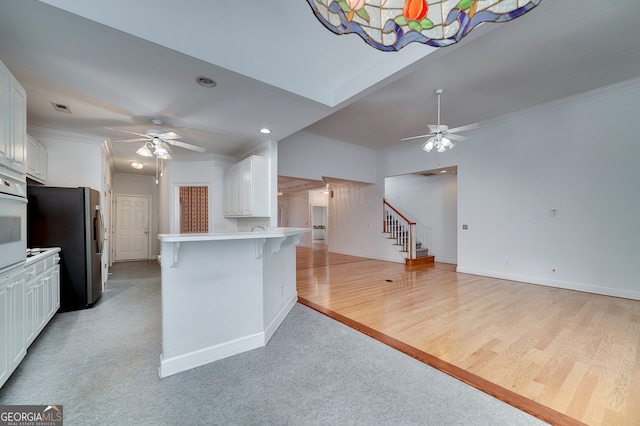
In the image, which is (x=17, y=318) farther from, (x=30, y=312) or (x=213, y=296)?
(x=213, y=296)

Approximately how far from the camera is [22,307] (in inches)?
86.0

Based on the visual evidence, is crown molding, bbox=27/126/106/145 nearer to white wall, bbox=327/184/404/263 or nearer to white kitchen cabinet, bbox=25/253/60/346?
white kitchen cabinet, bbox=25/253/60/346

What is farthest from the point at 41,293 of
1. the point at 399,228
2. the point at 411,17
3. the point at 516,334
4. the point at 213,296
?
the point at 399,228

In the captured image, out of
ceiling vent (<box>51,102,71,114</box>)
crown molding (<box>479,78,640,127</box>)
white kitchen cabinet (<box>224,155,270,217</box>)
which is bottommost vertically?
white kitchen cabinet (<box>224,155,270,217</box>)

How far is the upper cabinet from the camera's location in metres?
1.99

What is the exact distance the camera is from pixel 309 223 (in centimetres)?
1092

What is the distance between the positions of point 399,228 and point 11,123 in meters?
7.49

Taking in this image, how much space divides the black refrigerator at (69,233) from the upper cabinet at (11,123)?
1249 mm

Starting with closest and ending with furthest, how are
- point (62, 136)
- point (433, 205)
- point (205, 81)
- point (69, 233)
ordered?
1. point (205, 81)
2. point (69, 233)
3. point (62, 136)
4. point (433, 205)

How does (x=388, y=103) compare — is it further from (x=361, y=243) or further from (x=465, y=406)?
(x=361, y=243)

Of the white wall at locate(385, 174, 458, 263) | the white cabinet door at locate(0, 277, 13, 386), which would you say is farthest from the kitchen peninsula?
the white wall at locate(385, 174, 458, 263)

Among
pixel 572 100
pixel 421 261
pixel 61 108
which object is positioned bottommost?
pixel 421 261

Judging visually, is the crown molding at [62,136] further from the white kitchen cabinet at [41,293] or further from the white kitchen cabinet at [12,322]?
the white kitchen cabinet at [12,322]

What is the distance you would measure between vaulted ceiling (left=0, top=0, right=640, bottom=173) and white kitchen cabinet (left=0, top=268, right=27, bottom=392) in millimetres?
1940
